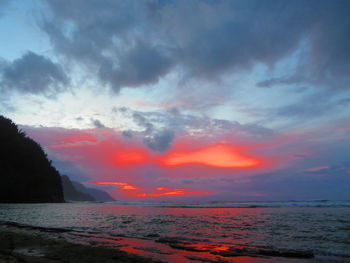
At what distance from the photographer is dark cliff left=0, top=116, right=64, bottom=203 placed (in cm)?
10594

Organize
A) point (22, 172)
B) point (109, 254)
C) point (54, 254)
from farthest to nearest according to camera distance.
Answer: point (22, 172) → point (54, 254) → point (109, 254)

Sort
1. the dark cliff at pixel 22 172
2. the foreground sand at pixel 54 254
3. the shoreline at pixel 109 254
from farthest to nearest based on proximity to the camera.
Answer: the dark cliff at pixel 22 172
the shoreline at pixel 109 254
the foreground sand at pixel 54 254

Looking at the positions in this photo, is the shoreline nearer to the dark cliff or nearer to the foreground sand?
the foreground sand

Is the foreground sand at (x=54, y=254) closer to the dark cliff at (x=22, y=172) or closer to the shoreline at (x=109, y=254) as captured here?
the shoreline at (x=109, y=254)

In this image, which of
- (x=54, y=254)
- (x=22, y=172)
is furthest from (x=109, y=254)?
(x=22, y=172)

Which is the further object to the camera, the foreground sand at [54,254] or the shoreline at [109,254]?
the shoreline at [109,254]

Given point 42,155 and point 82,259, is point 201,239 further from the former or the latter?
point 42,155

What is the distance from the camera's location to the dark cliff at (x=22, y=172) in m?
106

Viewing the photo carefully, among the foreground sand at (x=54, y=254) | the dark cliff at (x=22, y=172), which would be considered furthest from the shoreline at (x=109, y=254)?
the dark cliff at (x=22, y=172)

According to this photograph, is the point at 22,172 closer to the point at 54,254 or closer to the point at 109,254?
the point at 54,254

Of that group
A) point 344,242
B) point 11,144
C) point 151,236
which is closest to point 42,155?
point 11,144

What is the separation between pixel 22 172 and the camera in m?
117

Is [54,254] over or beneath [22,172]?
beneath

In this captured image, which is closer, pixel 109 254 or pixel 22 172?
pixel 109 254
